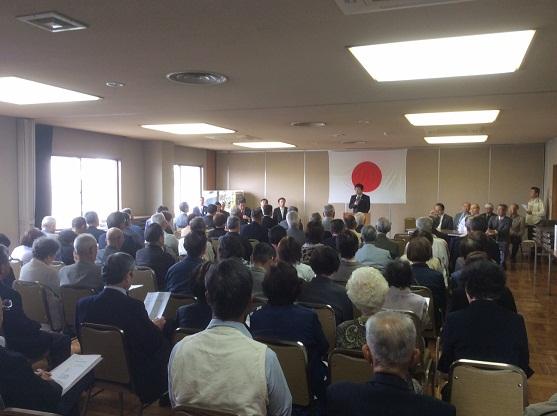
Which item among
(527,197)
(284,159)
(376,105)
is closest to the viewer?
(376,105)

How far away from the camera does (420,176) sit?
12.1m

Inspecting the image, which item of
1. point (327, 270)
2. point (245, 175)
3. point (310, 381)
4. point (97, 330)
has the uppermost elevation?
point (245, 175)

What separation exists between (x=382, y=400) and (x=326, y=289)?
1.74 meters

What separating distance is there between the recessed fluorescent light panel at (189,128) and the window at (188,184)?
3353mm

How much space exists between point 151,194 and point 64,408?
27.3 feet

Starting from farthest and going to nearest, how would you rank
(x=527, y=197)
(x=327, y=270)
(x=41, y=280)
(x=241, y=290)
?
1. (x=527, y=197)
2. (x=41, y=280)
3. (x=327, y=270)
4. (x=241, y=290)

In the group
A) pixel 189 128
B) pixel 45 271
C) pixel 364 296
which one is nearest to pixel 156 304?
pixel 45 271

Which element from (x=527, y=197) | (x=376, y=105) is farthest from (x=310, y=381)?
→ (x=527, y=197)

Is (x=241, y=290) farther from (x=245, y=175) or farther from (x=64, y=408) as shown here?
(x=245, y=175)

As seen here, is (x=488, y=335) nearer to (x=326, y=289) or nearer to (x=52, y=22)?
(x=326, y=289)

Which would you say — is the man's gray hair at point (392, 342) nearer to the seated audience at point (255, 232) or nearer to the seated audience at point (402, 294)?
the seated audience at point (402, 294)

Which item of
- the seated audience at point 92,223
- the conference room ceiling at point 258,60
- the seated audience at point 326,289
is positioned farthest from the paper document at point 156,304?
the seated audience at point 92,223

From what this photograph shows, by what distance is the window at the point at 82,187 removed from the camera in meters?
8.41

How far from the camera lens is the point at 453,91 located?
482cm
